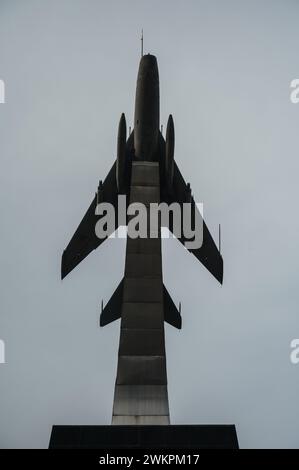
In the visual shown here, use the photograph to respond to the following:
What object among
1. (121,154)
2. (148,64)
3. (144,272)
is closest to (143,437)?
(144,272)

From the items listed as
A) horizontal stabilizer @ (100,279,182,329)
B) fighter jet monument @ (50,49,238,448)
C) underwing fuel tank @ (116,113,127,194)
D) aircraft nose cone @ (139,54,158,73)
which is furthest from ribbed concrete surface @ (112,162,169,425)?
aircraft nose cone @ (139,54,158,73)

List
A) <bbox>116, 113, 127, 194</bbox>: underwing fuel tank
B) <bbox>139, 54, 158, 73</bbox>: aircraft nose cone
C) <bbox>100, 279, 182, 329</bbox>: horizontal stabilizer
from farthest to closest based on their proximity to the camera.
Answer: <bbox>100, 279, 182, 329</bbox>: horizontal stabilizer, <bbox>139, 54, 158, 73</bbox>: aircraft nose cone, <bbox>116, 113, 127, 194</bbox>: underwing fuel tank

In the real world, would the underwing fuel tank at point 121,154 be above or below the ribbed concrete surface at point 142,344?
above

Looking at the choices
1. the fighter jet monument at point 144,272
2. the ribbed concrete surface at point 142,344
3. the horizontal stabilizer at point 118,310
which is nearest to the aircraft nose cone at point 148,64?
the fighter jet monument at point 144,272

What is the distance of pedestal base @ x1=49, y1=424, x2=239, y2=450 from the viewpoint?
1192 inches

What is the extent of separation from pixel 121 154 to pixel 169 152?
247cm

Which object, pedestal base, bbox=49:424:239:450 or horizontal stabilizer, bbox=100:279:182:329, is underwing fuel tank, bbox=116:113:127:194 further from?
pedestal base, bbox=49:424:239:450

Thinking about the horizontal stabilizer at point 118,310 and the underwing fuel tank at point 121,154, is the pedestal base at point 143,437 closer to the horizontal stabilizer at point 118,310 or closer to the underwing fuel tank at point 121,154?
the horizontal stabilizer at point 118,310

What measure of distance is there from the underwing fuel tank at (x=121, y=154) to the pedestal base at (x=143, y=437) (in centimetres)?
1304

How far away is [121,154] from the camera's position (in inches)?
1459

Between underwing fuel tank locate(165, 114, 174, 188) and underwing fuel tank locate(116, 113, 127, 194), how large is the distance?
2199mm

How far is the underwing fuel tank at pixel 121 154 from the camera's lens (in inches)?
1449
